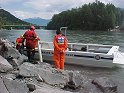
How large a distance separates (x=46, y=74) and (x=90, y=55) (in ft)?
19.7

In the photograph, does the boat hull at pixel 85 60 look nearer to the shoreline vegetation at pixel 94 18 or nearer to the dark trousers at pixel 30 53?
the dark trousers at pixel 30 53

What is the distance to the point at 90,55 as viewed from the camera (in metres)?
16.5

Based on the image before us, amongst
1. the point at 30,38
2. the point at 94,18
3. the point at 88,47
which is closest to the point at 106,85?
the point at 30,38

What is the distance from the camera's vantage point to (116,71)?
1584cm

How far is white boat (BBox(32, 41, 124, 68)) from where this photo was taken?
52.9 ft

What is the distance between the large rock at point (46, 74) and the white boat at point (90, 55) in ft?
17.4

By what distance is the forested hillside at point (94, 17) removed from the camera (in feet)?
356

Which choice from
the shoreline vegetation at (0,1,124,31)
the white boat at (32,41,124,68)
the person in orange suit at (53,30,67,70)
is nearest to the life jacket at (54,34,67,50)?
the person in orange suit at (53,30,67,70)

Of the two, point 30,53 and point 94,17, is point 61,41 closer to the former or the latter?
point 30,53

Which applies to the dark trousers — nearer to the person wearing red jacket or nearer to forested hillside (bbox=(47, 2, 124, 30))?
the person wearing red jacket

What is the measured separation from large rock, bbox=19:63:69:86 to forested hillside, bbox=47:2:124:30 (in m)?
96.1

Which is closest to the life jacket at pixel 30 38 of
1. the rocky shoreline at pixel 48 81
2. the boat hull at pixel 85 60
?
the rocky shoreline at pixel 48 81

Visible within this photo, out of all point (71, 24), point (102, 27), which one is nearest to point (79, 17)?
point (71, 24)

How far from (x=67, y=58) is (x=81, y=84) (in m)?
5.45
